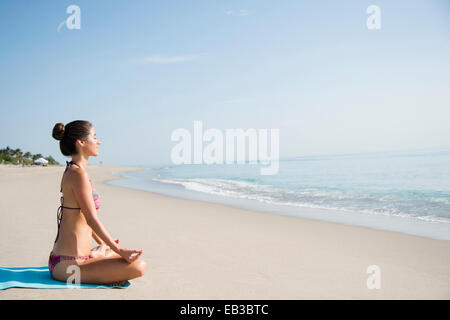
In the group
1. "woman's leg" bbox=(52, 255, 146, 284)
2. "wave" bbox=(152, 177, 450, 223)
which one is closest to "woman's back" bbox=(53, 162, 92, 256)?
"woman's leg" bbox=(52, 255, 146, 284)

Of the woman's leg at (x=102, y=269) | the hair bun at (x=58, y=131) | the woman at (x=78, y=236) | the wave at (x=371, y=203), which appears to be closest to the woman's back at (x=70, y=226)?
the woman at (x=78, y=236)

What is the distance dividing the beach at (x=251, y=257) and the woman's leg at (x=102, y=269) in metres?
Result: 0.14

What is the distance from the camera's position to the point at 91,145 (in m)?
3.40

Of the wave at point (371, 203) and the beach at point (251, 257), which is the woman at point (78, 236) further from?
the wave at point (371, 203)

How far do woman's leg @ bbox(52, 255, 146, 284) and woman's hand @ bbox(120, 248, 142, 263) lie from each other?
0.34ft

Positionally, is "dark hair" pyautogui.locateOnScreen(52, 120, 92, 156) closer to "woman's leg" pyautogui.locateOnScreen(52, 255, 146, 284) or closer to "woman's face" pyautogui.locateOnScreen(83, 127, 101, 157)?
"woman's face" pyautogui.locateOnScreen(83, 127, 101, 157)

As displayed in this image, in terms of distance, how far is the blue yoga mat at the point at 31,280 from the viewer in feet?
10.9

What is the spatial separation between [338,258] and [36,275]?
4.18 meters

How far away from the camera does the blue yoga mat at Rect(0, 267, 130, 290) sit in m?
3.31

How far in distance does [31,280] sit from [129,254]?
1265mm

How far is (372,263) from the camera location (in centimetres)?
476

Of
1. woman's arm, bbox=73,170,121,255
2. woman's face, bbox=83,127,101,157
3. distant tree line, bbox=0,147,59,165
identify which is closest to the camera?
woman's arm, bbox=73,170,121,255
